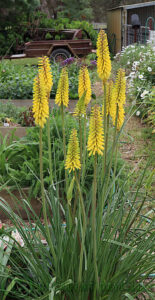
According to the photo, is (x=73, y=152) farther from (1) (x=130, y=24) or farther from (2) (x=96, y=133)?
(1) (x=130, y=24)

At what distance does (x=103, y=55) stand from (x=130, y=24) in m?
16.6

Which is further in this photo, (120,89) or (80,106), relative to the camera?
(120,89)

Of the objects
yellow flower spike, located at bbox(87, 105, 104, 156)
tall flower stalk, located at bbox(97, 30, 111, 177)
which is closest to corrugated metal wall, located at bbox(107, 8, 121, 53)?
tall flower stalk, located at bbox(97, 30, 111, 177)

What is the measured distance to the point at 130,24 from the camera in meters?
17.0

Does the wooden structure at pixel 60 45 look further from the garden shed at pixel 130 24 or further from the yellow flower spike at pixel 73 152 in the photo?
the yellow flower spike at pixel 73 152

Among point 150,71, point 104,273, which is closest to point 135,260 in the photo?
point 104,273

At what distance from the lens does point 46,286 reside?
179 cm

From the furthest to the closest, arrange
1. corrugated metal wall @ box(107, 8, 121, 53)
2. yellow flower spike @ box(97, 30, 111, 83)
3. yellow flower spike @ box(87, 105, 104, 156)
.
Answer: corrugated metal wall @ box(107, 8, 121, 53)
yellow flower spike @ box(97, 30, 111, 83)
yellow flower spike @ box(87, 105, 104, 156)

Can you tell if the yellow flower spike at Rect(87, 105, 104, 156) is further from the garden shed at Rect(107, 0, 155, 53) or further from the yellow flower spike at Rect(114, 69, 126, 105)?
the garden shed at Rect(107, 0, 155, 53)

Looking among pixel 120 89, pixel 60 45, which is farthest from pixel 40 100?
pixel 60 45

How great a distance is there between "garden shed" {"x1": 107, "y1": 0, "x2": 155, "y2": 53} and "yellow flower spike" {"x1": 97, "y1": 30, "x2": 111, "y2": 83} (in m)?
13.1

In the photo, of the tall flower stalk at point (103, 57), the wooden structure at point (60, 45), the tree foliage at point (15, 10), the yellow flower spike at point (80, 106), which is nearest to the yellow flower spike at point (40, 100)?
the yellow flower spike at point (80, 106)

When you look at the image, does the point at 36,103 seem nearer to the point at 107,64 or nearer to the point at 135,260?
the point at 107,64

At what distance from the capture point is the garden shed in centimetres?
1459
